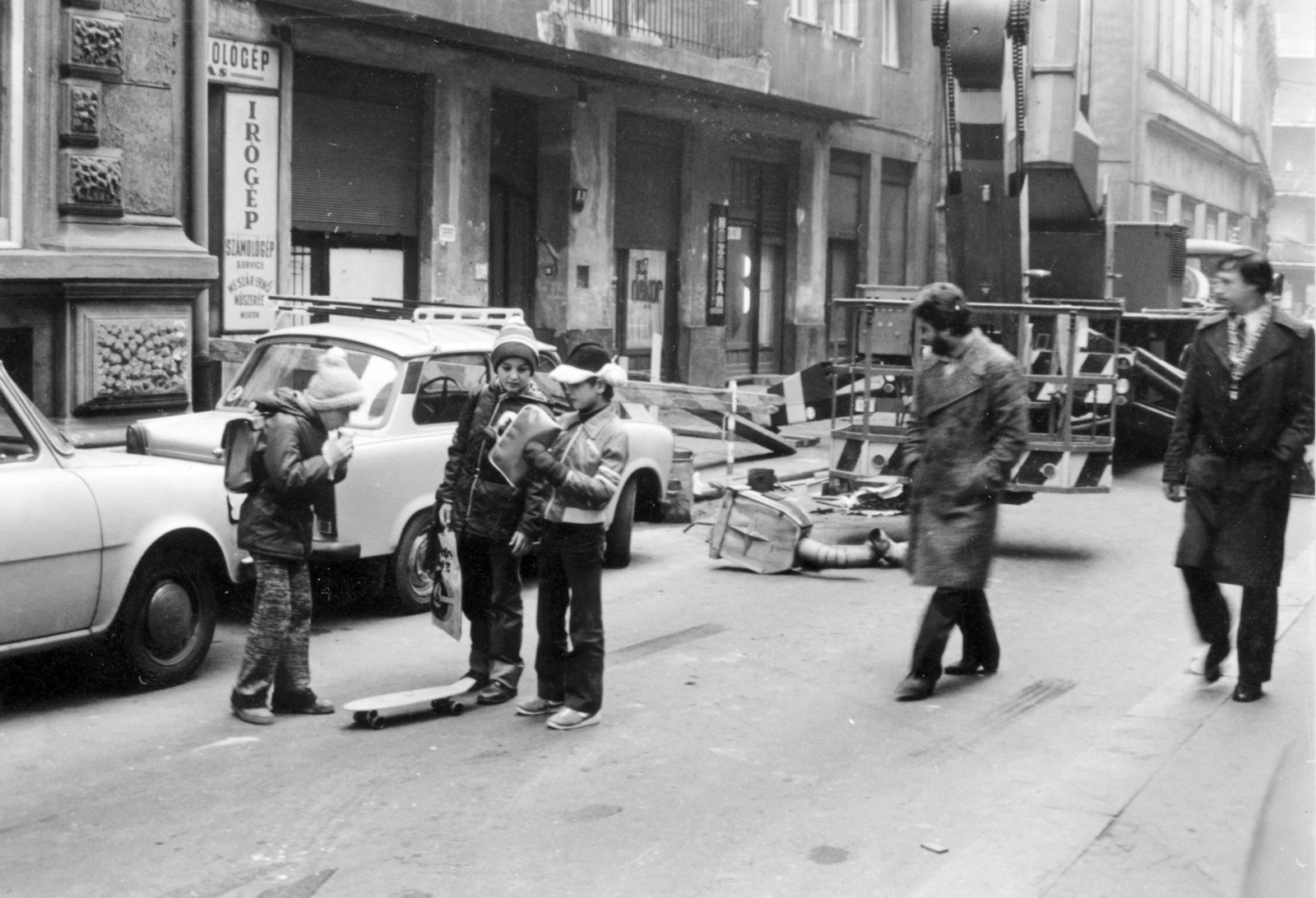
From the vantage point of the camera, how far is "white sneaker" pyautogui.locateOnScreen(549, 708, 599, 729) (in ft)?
21.7

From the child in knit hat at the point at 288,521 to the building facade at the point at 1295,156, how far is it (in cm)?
381

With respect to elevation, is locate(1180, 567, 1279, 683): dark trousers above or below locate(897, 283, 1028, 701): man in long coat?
below

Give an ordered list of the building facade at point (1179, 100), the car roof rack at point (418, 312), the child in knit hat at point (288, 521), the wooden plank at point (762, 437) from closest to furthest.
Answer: the child in knit hat at point (288, 521)
the car roof rack at point (418, 312)
the wooden plank at point (762, 437)
the building facade at point (1179, 100)

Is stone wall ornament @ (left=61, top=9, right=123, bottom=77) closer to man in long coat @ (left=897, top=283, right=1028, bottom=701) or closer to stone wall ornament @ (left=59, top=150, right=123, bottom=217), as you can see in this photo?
stone wall ornament @ (left=59, top=150, right=123, bottom=217)

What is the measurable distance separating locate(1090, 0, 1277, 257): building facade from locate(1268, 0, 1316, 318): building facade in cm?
48

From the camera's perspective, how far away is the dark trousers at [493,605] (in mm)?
7074

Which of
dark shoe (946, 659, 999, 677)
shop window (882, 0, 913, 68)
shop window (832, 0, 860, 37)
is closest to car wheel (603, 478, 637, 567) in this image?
dark shoe (946, 659, 999, 677)

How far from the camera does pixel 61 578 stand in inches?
261

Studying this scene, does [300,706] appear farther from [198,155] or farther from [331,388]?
[198,155]

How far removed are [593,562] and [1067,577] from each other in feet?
16.1

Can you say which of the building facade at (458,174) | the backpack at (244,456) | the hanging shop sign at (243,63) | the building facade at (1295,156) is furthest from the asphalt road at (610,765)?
the hanging shop sign at (243,63)

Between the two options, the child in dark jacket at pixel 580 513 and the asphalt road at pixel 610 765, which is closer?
the asphalt road at pixel 610 765

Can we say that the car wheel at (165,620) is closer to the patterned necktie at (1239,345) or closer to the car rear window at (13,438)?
the car rear window at (13,438)

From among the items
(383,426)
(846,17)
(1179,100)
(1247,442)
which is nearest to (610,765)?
(1247,442)
